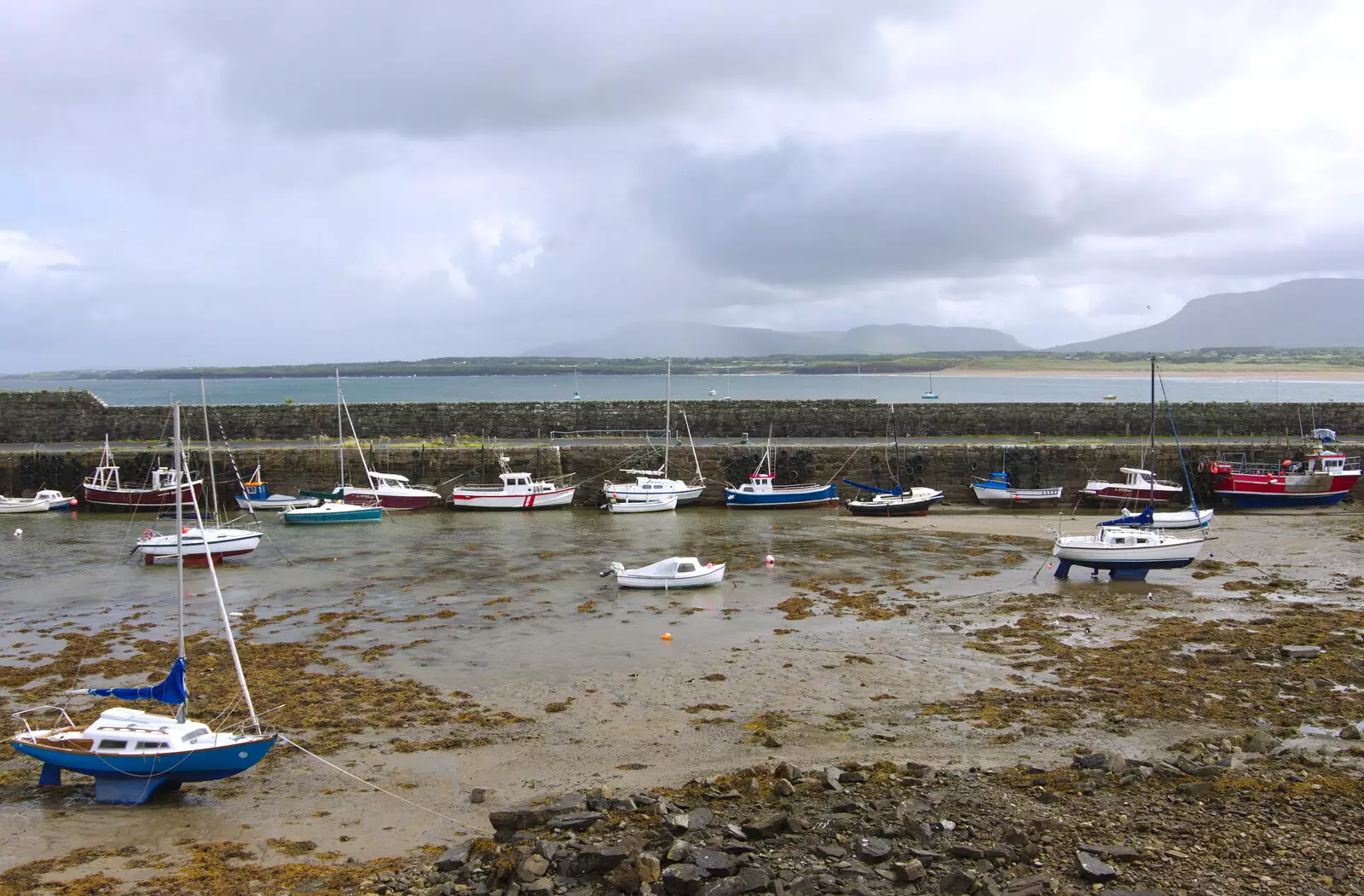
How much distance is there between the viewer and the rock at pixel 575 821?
8.36 m

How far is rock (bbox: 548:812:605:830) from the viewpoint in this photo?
8.36m

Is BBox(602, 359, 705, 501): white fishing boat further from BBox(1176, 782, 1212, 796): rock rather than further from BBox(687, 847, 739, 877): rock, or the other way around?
BBox(687, 847, 739, 877): rock

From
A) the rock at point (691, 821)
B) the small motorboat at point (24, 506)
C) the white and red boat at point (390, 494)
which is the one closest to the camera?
the rock at point (691, 821)

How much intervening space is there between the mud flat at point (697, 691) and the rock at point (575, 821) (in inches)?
7.0

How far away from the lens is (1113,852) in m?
7.70

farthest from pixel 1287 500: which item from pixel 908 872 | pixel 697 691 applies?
pixel 908 872

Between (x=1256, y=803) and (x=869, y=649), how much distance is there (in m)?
6.67

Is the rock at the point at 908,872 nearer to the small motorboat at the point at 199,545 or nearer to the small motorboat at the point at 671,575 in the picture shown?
the small motorboat at the point at 671,575

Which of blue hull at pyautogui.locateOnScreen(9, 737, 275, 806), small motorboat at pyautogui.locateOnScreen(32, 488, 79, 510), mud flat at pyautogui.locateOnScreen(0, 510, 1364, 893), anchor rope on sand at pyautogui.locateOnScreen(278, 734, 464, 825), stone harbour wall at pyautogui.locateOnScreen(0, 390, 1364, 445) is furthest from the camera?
stone harbour wall at pyautogui.locateOnScreen(0, 390, 1364, 445)

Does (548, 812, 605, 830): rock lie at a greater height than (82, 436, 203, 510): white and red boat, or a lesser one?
lesser

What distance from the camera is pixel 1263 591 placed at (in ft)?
60.9

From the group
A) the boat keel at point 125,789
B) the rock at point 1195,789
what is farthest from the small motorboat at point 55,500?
the rock at point 1195,789

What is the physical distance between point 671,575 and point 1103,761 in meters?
10.6

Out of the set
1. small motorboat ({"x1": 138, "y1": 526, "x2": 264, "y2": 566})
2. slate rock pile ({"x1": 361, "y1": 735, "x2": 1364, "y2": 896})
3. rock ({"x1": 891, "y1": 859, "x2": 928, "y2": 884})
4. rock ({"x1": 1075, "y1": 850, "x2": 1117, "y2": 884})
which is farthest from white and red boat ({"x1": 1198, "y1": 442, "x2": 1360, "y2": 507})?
small motorboat ({"x1": 138, "y1": 526, "x2": 264, "y2": 566})
